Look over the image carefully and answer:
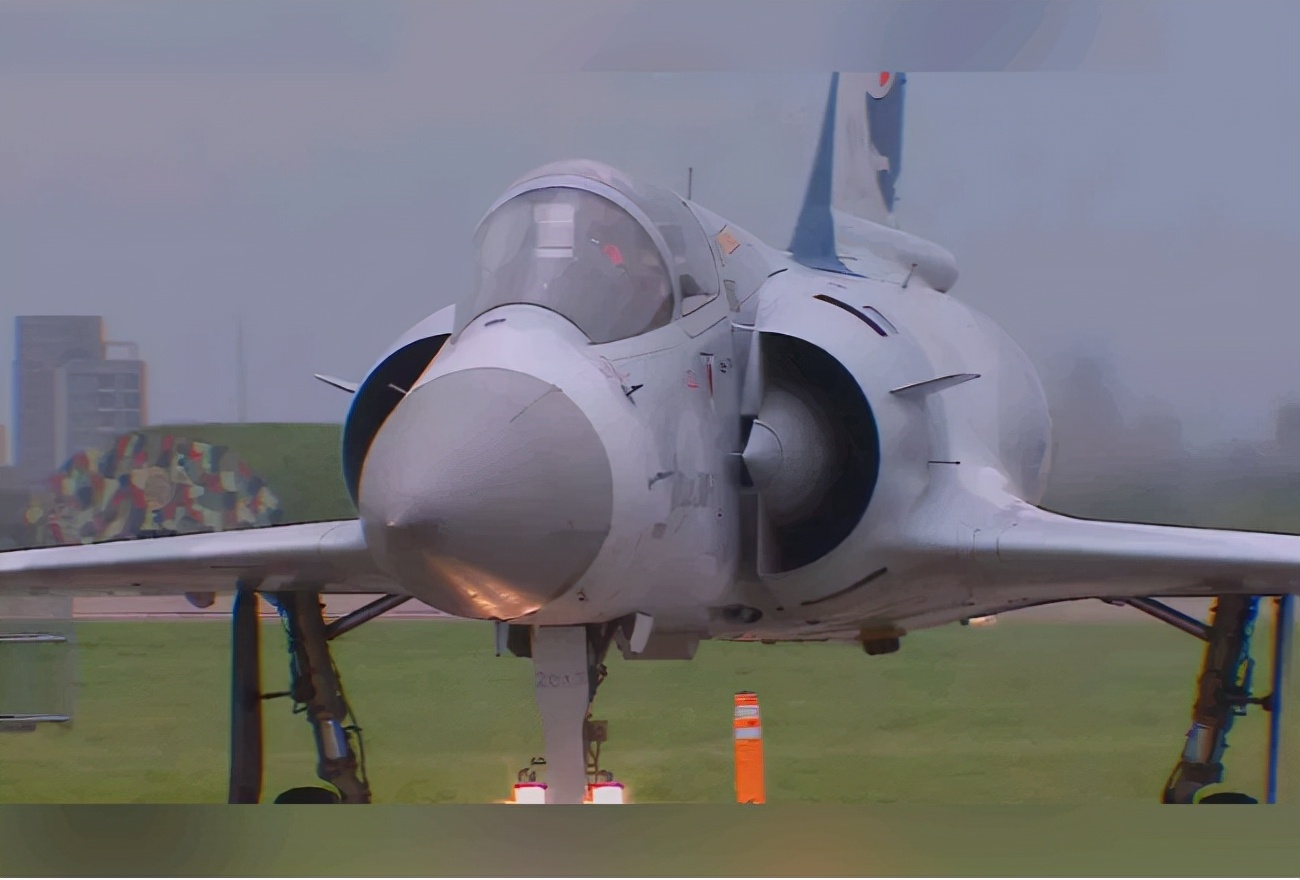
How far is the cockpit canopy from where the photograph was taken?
4.11 m

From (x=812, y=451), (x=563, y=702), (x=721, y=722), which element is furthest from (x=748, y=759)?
(x=563, y=702)

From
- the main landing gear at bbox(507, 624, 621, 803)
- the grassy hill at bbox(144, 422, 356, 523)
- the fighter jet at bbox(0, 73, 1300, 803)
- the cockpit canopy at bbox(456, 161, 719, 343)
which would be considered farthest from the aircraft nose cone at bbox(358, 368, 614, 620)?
the grassy hill at bbox(144, 422, 356, 523)

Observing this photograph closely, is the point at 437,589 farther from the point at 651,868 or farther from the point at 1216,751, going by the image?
the point at 1216,751

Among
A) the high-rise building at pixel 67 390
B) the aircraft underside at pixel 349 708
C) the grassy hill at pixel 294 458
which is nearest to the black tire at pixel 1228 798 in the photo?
the aircraft underside at pixel 349 708

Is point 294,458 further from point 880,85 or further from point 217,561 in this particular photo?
point 880,85

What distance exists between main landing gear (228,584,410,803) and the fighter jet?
11 mm

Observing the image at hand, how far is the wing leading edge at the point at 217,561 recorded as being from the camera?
527cm

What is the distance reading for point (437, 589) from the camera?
11.5 feet

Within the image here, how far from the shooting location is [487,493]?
3.40m

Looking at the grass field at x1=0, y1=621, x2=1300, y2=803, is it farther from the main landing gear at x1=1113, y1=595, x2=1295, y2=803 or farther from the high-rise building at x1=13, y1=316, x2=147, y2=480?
the high-rise building at x1=13, y1=316, x2=147, y2=480

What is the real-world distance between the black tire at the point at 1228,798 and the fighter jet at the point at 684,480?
0.10 meters

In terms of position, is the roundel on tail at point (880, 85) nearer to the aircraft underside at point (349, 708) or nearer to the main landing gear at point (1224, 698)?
the aircraft underside at point (349, 708)

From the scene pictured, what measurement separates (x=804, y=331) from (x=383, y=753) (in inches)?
99.7

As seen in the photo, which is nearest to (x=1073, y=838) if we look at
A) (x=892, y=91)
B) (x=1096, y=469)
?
(x=1096, y=469)
